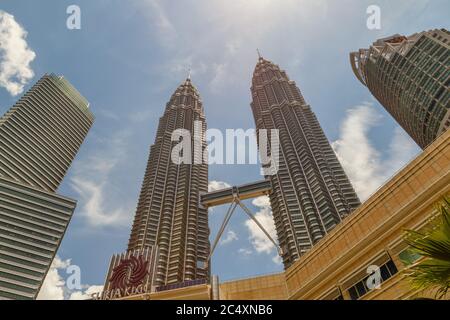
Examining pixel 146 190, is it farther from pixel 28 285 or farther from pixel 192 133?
pixel 28 285

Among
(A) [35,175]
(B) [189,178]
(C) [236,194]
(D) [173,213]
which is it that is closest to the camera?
(C) [236,194]

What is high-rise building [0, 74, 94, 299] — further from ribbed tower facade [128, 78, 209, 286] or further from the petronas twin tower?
the petronas twin tower

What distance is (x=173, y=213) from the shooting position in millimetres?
109062

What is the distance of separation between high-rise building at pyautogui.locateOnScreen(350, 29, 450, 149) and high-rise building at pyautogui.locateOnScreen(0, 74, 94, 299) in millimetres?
123152

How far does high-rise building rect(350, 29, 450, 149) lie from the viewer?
87.5m

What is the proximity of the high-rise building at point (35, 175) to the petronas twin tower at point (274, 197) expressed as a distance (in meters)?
28.4

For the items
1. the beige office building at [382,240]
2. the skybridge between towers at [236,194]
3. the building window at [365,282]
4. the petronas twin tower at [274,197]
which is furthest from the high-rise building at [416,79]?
the building window at [365,282]

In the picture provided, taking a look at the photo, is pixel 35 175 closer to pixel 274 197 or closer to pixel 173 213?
pixel 173 213

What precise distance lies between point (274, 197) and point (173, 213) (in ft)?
120

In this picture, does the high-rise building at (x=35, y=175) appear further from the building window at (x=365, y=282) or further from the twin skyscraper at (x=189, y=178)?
the building window at (x=365, y=282)

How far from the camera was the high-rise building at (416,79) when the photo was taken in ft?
287

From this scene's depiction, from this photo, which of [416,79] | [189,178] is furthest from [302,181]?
[416,79]

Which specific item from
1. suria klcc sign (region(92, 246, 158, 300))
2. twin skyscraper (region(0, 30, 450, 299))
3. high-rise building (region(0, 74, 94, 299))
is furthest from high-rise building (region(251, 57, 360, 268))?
high-rise building (region(0, 74, 94, 299))

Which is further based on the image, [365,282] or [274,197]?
[274,197]
